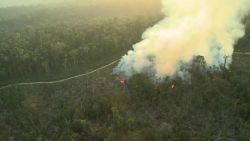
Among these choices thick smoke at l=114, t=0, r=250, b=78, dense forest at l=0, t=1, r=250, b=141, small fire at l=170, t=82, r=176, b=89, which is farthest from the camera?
thick smoke at l=114, t=0, r=250, b=78

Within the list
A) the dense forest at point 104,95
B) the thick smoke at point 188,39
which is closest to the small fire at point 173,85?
the dense forest at point 104,95

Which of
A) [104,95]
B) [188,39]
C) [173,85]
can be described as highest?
[188,39]

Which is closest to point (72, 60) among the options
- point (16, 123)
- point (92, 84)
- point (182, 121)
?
point (92, 84)

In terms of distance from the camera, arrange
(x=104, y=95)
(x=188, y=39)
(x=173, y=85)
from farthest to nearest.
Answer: (x=188, y=39)
(x=104, y=95)
(x=173, y=85)

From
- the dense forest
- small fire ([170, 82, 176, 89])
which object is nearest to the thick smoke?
small fire ([170, 82, 176, 89])

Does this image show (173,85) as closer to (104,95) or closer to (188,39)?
(188,39)

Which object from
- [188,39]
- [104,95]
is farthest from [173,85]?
[104,95]

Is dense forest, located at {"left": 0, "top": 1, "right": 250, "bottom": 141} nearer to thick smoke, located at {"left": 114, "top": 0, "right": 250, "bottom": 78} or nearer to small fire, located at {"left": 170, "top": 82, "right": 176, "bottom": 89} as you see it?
small fire, located at {"left": 170, "top": 82, "right": 176, "bottom": 89}
